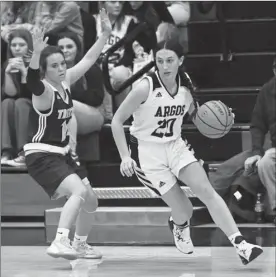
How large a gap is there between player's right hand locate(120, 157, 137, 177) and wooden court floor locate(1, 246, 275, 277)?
614mm

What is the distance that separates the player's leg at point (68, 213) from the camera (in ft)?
20.2

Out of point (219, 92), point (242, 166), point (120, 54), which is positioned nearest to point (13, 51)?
point (120, 54)

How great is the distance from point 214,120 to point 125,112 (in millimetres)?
632

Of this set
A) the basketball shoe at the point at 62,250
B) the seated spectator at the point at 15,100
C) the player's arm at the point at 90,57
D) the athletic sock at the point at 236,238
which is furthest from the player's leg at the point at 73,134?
the athletic sock at the point at 236,238

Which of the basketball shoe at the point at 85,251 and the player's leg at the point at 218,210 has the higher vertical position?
the player's leg at the point at 218,210

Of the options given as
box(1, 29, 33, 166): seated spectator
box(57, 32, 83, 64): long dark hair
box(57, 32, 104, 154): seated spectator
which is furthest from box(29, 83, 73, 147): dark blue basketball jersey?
box(57, 32, 83, 64): long dark hair

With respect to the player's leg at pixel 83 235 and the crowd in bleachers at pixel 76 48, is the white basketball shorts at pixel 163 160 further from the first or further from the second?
the crowd in bleachers at pixel 76 48

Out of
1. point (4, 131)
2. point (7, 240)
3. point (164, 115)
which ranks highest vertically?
point (164, 115)

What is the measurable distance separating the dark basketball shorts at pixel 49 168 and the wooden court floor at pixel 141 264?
0.52 metres

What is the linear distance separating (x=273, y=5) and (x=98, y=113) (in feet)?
8.08

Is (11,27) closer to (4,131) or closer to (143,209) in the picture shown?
(4,131)

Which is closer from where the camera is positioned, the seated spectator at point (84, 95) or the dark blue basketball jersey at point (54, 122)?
the dark blue basketball jersey at point (54, 122)

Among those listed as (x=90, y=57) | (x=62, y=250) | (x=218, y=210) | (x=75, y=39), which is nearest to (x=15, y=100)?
(x=75, y=39)

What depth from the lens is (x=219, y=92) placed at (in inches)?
381
